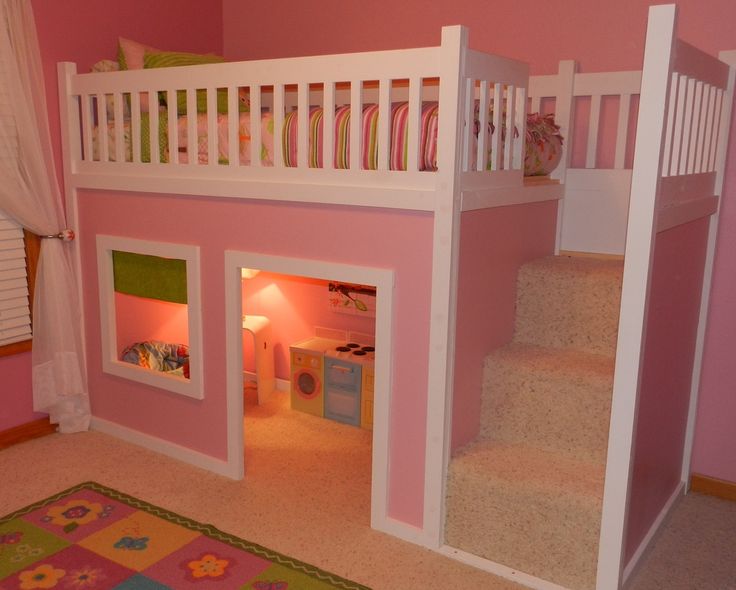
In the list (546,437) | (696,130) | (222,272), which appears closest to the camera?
(696,130)

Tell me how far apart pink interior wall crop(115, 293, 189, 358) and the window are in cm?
36

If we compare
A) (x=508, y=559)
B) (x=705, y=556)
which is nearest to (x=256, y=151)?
(x=508, y=559)

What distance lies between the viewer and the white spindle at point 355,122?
215 cm

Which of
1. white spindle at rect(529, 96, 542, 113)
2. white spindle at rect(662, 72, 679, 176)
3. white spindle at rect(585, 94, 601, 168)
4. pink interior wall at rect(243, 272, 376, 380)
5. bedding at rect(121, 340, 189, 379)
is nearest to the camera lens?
white spindle at rect(662, 72, 679, 176)

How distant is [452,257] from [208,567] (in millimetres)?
1195

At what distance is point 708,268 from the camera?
2592mm

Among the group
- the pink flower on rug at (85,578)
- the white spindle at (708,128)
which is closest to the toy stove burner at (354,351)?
the pink flower on rug at (85,578)

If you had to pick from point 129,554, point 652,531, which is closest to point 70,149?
point 129,554

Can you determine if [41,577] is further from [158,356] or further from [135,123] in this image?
[135,123]

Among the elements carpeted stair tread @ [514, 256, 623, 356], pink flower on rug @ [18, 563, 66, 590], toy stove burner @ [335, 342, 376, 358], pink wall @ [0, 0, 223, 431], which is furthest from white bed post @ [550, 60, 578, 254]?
pink flower on rug @ [18, 563, 66, 590]

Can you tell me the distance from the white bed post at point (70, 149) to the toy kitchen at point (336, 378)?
3.24 feet

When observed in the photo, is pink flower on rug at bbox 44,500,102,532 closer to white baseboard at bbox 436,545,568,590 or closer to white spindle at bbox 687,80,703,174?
white baseboard at bbox 436,545,568,590

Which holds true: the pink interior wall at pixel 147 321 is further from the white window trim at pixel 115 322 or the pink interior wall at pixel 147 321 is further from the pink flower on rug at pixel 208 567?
the pink flower on rug at pixel 208 567

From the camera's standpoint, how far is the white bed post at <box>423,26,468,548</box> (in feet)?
6.46
